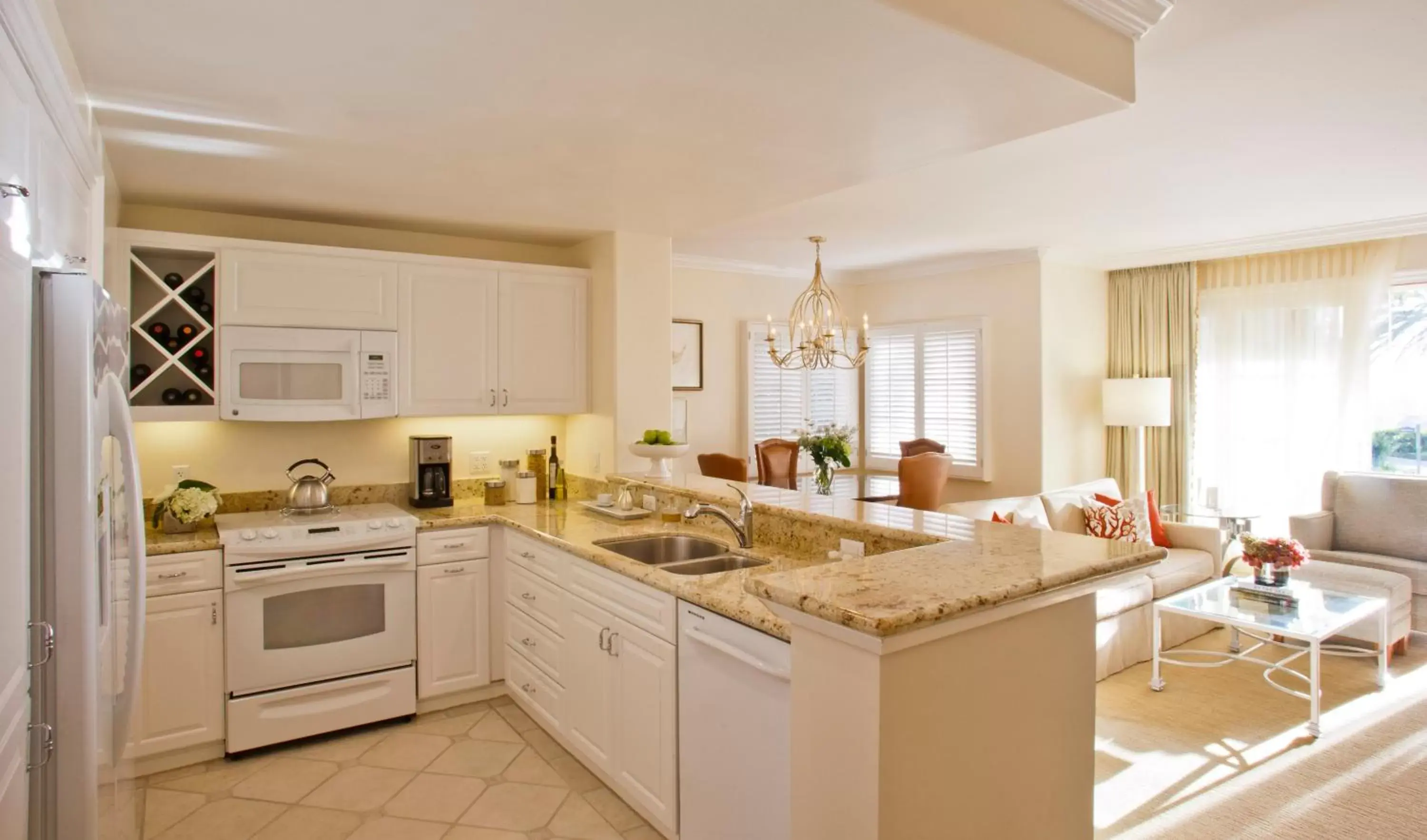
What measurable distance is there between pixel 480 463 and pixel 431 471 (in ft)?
1.29

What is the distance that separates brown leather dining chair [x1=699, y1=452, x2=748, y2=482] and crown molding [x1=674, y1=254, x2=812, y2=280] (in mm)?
1602

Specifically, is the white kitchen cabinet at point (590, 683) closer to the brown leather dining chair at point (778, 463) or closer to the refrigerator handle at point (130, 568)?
the refrigerator handle at point (130, 568)

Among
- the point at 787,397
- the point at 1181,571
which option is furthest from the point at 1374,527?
the point at 787,397

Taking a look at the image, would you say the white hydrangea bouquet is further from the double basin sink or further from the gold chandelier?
the gold chandelier

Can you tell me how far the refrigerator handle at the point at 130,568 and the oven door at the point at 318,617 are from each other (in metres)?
1.47

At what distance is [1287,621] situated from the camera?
12.4ft

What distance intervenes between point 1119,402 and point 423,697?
5.25 metres

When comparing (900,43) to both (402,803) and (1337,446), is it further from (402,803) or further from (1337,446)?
(1337,446)

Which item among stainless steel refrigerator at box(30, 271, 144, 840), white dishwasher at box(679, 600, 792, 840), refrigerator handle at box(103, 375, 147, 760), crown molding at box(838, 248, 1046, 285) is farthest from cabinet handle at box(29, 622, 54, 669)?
crown molding at box(838, 248, 1046, 285)

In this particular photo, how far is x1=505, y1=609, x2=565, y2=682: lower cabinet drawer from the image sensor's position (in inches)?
127

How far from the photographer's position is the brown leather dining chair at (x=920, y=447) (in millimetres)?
6492

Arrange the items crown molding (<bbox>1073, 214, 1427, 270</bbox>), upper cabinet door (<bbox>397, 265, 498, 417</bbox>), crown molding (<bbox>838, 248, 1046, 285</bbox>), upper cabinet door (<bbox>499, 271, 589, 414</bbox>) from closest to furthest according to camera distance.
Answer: upper cabinet door (<bbox>397, 265, 498, 417</bbox>), upper cabinet door (<bbox>499, 271, 589, 414</bbox>), crown molding (<bbox>1073, 214, 1427, 270</bbox>), crown molding (<bbox>838, 248, 1046, 285</bbox>)

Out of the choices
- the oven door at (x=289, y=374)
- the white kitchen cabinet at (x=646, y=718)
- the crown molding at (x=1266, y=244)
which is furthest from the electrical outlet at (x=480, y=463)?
the crown molding at (x=1266, y=244)

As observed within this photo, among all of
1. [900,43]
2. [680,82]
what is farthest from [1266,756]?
[680,82]
